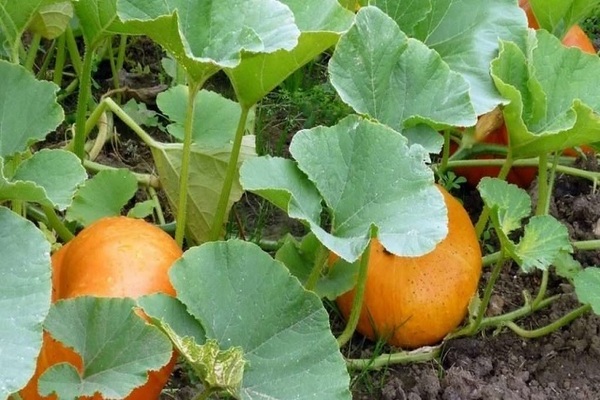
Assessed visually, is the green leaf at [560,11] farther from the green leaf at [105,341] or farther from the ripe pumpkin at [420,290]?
the green leaf at [105,341]

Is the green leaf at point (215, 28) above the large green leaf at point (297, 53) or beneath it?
above

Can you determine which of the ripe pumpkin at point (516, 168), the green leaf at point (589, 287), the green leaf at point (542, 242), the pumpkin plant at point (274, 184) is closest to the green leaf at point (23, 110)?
the pumpkin plant at point (274, 184)

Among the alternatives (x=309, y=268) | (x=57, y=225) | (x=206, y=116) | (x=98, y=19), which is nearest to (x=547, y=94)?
(x=309, y=268)

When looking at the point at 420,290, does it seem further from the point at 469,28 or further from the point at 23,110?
the point at 23,110

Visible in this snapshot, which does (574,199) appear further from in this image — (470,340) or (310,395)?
(310,395)

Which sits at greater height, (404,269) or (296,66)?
(296,66)

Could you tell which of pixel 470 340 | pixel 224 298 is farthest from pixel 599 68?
pixel 224 298
